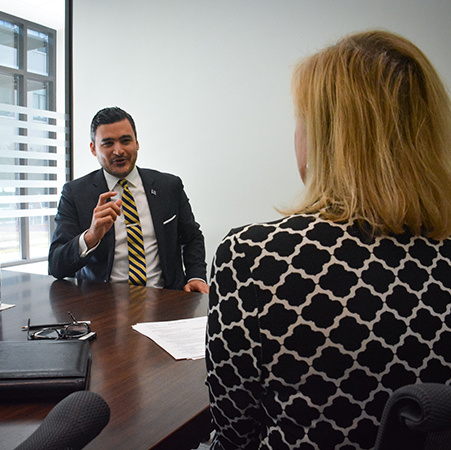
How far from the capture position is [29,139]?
4078 millimetres

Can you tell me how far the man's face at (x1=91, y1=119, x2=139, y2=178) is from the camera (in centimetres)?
255

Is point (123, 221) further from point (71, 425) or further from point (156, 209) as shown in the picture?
point (71, 425)

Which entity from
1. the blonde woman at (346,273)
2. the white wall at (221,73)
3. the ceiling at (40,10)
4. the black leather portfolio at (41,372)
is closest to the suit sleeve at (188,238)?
the white wall at (221,73)

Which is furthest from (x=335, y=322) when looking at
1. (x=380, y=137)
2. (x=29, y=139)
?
(x=29, y=139)

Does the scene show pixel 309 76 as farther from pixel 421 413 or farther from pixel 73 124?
pixel 73 124

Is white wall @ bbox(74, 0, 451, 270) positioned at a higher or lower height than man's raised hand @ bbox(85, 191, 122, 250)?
higher

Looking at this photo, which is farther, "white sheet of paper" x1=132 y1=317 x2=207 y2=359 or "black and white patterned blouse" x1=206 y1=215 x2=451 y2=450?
"white sheet of paper" x1=132 y1=317 x2=207 y2=359

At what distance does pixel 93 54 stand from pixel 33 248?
1873 millimetres

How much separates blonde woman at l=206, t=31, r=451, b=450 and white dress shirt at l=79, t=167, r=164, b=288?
1597 mm

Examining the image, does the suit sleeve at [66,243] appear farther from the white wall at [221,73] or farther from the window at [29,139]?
the window at [29,139]

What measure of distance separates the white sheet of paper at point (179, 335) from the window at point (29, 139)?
296 cm

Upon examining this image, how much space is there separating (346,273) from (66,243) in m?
1.84

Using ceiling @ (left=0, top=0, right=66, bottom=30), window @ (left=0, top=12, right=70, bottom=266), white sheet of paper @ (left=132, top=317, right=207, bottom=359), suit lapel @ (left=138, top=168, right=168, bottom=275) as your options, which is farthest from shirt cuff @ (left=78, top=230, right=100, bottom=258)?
ceiling @ (left=0, top=0, right=66, bottom=30)

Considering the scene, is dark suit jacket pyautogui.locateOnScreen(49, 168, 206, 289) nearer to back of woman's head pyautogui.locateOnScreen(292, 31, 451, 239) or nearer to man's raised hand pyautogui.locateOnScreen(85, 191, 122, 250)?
man's raised hand pyautogui.locateOnScreen(85, 191, 122, 250)
